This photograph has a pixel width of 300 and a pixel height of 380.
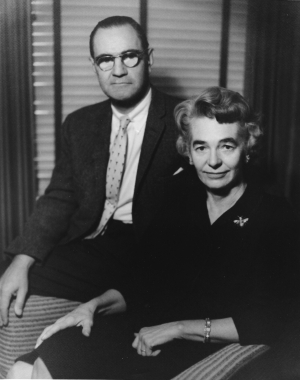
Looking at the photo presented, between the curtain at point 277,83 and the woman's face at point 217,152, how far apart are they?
0.41 m

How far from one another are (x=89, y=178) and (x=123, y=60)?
18.1 inches

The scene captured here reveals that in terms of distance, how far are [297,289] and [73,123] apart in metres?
1.05

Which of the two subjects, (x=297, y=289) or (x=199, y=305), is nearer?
(x=297, y=289)

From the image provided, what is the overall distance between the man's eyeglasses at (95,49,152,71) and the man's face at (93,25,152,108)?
0.01 metres

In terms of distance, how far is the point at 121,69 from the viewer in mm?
1442

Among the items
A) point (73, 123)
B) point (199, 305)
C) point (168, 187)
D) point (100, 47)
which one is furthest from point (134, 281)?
point (100, 47)

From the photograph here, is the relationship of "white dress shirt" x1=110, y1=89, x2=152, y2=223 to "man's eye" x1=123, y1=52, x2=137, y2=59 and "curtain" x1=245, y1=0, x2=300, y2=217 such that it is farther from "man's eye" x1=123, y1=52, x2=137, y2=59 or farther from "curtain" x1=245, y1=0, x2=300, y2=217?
"curtain" x1=245, y1=0, x2=300, y2=217

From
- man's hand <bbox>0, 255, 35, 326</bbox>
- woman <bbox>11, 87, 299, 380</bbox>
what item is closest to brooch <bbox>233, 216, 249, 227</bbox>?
woman <bbox>11, 87, 299, 380</bbox>

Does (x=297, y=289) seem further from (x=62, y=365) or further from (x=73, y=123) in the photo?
(x=73, y=123)

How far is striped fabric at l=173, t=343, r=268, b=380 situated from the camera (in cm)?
94

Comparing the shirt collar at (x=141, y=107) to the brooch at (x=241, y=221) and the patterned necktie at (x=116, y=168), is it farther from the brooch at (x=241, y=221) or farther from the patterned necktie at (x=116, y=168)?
the brooch at (x=241, y=221)

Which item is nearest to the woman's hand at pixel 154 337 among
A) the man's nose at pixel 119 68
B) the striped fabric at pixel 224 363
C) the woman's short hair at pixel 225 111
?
the striped fabric at pixel 224 363

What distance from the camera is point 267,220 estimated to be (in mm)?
1147

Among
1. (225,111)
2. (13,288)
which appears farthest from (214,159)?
(13,288)
